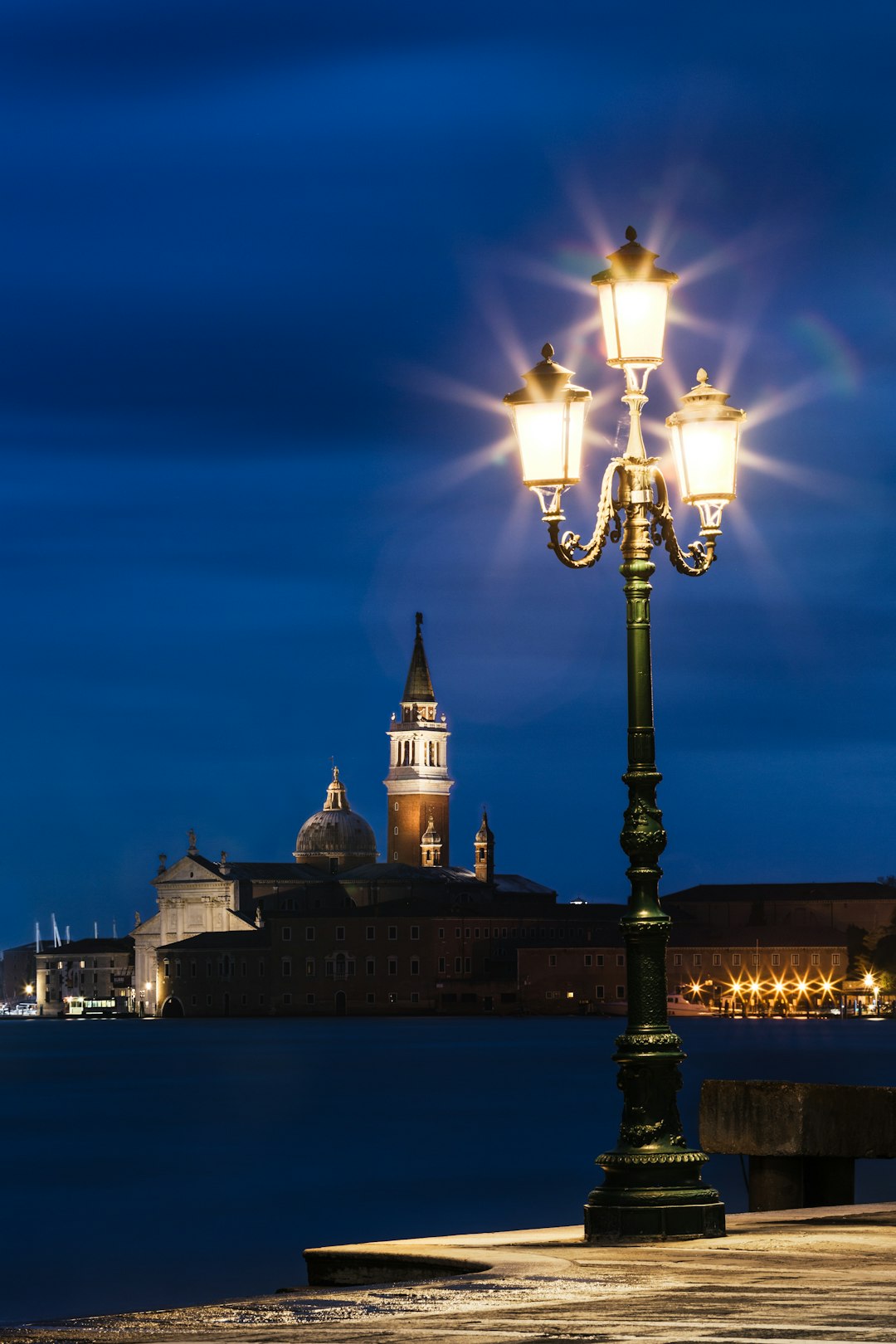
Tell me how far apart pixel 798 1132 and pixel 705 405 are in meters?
3.19

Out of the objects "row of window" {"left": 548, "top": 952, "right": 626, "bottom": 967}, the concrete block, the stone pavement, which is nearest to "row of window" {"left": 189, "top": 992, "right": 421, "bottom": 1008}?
"row of window" {"left": 548, "top": 952, "right": 626, "bottom": 967}

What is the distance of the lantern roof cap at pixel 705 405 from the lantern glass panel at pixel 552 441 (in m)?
0.52

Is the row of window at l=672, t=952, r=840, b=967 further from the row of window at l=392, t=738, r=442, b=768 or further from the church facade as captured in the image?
the row of window at l=392, t=738, r=442, b=768

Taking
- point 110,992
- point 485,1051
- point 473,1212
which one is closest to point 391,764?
point 110,992

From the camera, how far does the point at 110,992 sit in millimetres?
164250

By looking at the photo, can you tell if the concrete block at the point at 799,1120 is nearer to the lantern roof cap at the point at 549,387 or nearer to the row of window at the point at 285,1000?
the lantern roof cap at the point at 549,387

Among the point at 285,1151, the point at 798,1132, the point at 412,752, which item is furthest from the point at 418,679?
the point at 798,1132

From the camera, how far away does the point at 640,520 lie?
9312 mm

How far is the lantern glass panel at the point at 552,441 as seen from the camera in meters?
9.12

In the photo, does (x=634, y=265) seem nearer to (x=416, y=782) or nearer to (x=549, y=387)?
(x=549, y=387)

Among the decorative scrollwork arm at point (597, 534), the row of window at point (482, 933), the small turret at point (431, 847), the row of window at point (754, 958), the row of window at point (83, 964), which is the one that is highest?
the small turret at point (431, 847)

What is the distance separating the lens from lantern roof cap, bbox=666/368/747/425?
9.48 meters

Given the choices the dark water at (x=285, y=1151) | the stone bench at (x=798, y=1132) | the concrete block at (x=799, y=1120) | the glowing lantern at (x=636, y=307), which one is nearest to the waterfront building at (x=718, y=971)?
the dark water at (x=285, y=1151)

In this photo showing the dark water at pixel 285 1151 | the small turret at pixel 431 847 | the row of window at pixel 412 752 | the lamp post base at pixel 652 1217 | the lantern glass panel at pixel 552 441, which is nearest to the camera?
the lamp post base at pixel 652 1217
